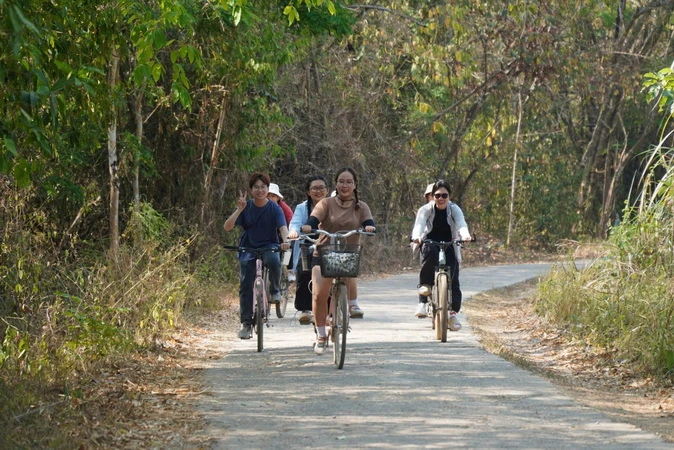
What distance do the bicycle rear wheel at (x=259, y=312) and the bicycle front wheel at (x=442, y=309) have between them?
6.48 ft

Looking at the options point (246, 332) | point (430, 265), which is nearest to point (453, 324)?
point (430, 265)

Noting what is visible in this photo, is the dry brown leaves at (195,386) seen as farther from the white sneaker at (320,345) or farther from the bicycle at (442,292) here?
the white sneaker at (320,345)

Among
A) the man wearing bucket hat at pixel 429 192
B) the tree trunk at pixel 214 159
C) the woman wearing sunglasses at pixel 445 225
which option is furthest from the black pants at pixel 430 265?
the tree trunk at pixel 214 159

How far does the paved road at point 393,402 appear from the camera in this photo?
25.4ft

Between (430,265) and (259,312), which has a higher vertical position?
(430,265)

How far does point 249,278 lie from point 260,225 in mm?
576

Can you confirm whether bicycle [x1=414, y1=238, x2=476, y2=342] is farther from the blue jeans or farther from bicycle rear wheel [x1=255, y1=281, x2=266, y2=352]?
bicycle rear wheel [x1=255, y1=281, x2=266, y2=352]

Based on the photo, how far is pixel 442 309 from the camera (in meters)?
13.2

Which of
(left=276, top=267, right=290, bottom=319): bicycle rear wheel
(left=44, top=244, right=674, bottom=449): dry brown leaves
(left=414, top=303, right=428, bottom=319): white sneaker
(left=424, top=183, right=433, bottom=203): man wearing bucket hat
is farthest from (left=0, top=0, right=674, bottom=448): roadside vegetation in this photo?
(left=424, top=183, right=433, bottom=203): man wearing bucket hat

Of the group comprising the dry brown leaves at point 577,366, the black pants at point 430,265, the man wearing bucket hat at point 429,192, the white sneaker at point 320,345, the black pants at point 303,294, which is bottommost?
the dry brown leaves at point 577,366

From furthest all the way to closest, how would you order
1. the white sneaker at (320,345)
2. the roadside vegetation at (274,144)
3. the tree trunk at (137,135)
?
the tree trunk at (137,135), the white sneaker at (320,345), the roadside vegetation at (274,144)

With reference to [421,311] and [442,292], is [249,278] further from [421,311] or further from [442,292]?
[421,311]

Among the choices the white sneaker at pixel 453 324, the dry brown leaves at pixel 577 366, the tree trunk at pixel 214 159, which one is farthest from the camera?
the tree trunk at pixel 214 159

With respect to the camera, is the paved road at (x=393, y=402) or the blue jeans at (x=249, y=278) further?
the blue jeans at (x=249, y=278)
